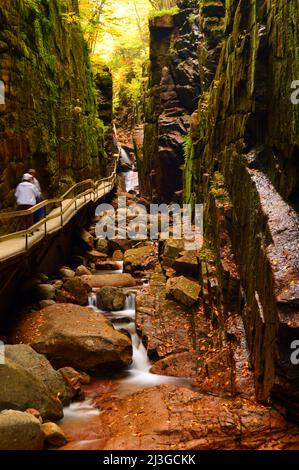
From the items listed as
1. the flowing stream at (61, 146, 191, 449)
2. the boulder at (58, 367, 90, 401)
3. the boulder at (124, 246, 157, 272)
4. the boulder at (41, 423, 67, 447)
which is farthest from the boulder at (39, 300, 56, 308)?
the boulder at (41, 423, 67, 447)

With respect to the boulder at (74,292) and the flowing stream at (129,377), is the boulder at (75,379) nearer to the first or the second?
the flowing stream at (129,377)

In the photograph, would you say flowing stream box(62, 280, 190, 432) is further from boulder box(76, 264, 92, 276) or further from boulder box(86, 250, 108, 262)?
boulder box(86, 250, 108, 262)

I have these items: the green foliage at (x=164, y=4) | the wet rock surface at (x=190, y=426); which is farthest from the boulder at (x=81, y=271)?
the green foliage at (x=164, y=4)

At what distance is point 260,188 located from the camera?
827 centimetres

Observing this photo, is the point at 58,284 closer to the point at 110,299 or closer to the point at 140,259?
the point at 110,299

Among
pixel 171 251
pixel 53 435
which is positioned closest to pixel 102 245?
pixel 171 251

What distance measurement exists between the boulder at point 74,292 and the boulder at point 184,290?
8.71ft

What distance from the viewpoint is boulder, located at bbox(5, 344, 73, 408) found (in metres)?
7.30

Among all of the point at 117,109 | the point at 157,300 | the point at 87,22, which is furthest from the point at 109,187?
the point at 117,109

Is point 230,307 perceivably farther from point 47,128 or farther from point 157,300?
point 47,128

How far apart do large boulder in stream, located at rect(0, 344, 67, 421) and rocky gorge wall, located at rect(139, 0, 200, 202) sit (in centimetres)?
2043

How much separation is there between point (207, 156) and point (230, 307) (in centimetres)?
835

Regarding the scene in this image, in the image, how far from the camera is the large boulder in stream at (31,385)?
6.21 metres

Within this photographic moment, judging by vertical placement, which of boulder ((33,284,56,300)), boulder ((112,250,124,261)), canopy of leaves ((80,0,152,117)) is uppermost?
canopy of leaves ((80,0,152,117))
